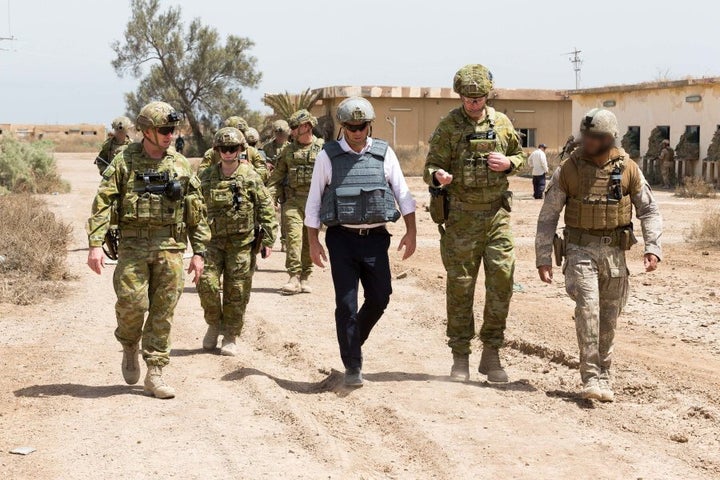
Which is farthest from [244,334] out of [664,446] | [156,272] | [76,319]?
[664,446]

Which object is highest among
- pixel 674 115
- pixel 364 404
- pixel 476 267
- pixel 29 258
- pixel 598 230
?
pixel 674 115

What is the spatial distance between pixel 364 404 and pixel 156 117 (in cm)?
233

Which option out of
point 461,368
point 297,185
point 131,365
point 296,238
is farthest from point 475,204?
point 296,238

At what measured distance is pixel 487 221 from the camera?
7395 millimetres

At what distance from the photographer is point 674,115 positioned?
3266cm

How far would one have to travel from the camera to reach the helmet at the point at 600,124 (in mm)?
6816

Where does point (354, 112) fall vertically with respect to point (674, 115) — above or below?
below

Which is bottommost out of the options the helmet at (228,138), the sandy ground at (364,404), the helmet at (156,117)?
the sandy ground at (364,404)

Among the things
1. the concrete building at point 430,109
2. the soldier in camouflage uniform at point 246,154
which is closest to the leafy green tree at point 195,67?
the concrete building at point 430,109

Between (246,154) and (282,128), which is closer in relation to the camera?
(246,154)

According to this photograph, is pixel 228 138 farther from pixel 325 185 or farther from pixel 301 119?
pixel 301 119

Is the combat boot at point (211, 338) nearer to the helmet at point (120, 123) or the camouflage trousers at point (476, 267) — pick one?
the camouflage trousers at point (476, 267)

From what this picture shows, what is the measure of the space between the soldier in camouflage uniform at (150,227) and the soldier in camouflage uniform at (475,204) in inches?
69.1

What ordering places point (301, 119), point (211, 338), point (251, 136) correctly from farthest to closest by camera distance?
1. point (251, 136)
2. point (301, 119)
3. point (211, 338)
